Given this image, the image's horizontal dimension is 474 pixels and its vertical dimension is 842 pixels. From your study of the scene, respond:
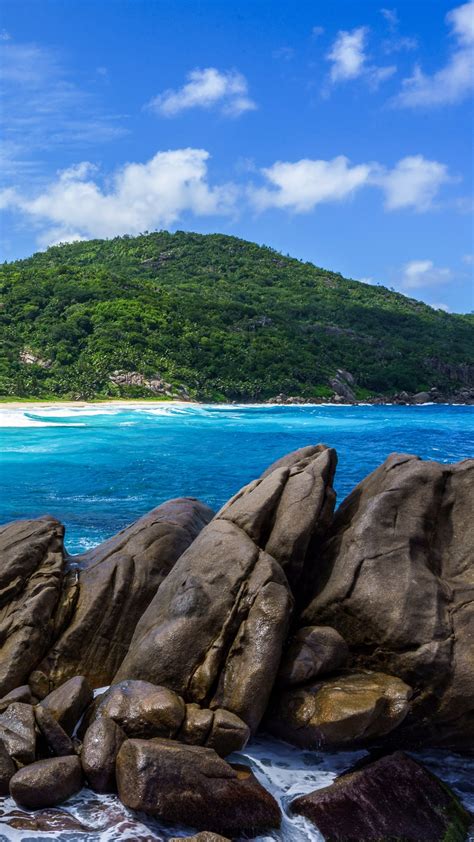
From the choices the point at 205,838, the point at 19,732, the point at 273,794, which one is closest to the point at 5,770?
the point at 19,732

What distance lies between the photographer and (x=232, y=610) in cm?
867

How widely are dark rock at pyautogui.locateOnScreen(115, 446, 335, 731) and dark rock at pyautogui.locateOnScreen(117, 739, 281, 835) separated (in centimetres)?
99

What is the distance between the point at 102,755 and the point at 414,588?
4313mm

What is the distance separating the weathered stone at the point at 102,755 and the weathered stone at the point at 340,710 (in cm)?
208

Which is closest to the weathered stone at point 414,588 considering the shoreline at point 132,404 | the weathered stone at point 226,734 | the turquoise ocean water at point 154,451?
the weathered stone at point 226,734

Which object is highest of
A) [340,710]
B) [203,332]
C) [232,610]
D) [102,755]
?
[203,332]

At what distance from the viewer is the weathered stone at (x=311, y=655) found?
28.5 ft

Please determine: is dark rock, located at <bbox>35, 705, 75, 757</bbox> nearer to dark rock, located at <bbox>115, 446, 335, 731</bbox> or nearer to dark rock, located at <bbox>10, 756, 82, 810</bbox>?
dark rock, located at <bbox>10, 756, 82, 810</bbox>

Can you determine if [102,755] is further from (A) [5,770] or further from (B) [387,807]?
(B) [387,807]

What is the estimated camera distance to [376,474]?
1116 centimetres

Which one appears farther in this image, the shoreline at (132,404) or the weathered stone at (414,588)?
the shoreline at (132,404)

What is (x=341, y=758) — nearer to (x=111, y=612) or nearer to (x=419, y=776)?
(x=419, y=776)

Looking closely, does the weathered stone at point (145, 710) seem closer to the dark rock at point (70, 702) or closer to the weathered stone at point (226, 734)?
the dark rock at point (70, 702)

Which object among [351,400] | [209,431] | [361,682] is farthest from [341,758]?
[351,400]
